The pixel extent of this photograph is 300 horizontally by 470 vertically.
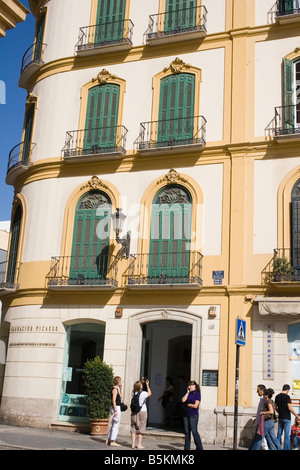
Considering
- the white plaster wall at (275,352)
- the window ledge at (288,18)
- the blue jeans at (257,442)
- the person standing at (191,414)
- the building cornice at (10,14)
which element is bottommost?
the blue jeans at (257,442)

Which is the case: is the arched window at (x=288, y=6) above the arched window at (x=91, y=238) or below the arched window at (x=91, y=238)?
above

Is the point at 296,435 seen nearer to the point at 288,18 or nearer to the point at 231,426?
the point at 231,426

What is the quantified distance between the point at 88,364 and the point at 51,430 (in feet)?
8.16

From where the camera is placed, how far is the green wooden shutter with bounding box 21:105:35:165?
22.8m

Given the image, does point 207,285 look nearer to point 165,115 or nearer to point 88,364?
point 88,364

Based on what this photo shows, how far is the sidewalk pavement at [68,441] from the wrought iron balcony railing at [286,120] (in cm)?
936

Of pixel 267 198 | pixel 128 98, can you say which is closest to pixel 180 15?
pixel 128 98

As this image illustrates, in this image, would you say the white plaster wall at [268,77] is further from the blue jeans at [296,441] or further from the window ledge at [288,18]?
the blue jeans at [296,441]

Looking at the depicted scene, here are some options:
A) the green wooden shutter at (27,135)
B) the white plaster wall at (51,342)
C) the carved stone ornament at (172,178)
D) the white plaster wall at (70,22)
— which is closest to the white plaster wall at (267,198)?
the carved stone ornament at (172,178)

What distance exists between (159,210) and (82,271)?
3241 mm

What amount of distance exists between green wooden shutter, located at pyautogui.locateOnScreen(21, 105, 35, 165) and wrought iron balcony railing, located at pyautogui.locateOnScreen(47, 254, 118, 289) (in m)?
4.35

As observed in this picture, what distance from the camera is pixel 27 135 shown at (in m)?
23.5

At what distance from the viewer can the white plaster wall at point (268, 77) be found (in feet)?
63.7

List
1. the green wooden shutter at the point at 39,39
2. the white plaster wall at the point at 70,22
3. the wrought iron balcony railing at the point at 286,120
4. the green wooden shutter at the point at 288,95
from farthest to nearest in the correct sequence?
the green wooden shutter at the point at 39,39 → the white plaster wall at the point at 70,22 → the green wooden shutter at the point at 288,95 → the wrought iron balcony railing at the point at 286,120
